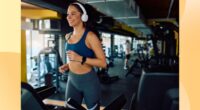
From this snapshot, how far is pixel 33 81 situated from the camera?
5254 mm

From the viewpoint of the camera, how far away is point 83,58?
156 cm

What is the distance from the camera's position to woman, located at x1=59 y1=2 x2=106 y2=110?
156 cm

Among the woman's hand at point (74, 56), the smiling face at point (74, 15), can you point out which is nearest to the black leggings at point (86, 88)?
the woman's hand at point (74, 56)

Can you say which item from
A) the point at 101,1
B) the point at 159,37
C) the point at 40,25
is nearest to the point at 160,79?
the point at 101,1

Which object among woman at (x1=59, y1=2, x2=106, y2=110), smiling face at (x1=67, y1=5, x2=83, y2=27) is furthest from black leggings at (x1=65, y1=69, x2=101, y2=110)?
smiling face at (x1=67, y1=5, x2=83, y2=27)

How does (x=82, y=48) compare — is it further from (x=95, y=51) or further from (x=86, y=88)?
(x=86, y=88)

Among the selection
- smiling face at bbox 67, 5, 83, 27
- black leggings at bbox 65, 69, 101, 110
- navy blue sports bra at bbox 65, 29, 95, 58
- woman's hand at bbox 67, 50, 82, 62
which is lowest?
black leggings at bbox 65, 69, 101, 110

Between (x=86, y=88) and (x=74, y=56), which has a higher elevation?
(x=74, y=56)

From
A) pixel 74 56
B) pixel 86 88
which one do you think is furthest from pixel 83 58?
Result: pixel 86 88

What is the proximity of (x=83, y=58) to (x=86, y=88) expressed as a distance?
7.6 inches

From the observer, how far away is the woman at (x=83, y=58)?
61.4 inches

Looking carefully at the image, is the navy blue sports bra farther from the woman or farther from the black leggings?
the black leggings
